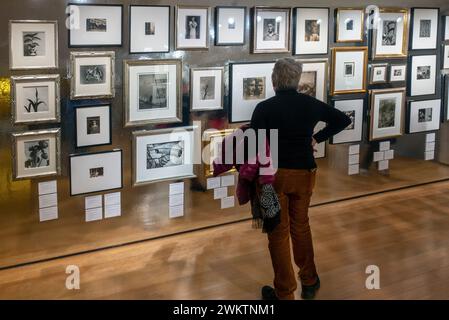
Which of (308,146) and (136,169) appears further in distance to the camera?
(136,169)

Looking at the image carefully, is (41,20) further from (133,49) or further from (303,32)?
(303,32)

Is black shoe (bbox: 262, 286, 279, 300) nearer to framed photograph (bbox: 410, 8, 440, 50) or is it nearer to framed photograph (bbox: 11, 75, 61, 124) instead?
framed photograph (bbox: 11, 75, 61, 124)

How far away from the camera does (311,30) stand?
599 cm

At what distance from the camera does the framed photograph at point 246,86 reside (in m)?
5.63

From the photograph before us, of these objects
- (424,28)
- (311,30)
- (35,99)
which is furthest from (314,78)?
(35,99)

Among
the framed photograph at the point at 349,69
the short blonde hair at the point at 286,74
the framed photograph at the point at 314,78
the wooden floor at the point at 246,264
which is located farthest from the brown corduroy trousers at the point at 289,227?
the framed photograph at the point at 349,69

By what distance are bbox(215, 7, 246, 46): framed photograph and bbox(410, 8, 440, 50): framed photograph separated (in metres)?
2.10

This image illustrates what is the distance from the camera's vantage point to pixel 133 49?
5.05 meters

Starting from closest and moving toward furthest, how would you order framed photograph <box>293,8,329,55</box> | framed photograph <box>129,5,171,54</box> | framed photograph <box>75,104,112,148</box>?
framed photograph <box>75,104,112,148</box>, framed photograph <box>129,5,171,54</box>, framed photograph <box>293,8,329,55</box>

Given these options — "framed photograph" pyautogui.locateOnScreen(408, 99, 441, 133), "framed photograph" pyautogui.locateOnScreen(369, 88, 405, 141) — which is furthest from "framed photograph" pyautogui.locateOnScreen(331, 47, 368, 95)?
A: "framed photograph" pyautogui.locateOnScreen(408, 99, 441, 133)

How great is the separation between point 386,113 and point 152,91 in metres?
2.69

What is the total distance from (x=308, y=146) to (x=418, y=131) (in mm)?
3442

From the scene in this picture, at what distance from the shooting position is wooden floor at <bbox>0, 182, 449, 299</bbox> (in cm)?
441

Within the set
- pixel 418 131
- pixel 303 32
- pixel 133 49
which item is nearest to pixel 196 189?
pixel 133 49
